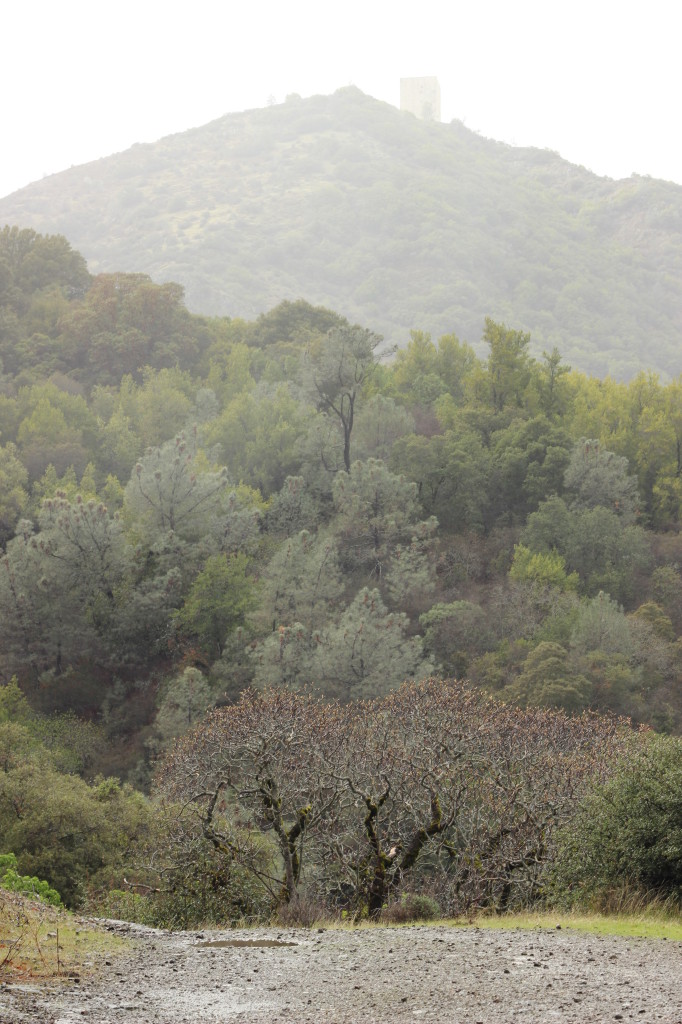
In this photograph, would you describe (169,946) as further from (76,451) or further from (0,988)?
(76,451)

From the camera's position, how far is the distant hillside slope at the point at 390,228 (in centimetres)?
11681

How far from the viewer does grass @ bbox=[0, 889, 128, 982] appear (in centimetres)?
917

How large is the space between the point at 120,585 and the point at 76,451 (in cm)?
1112

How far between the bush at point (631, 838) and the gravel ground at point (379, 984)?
2.21m

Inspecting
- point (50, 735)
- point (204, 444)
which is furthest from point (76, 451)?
point (50, 735)

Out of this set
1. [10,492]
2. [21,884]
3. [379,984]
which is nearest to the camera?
[379,984]

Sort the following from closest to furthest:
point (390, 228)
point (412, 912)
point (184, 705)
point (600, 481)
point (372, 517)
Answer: point (412, 912) → point (184, 705) → point (372, 517) → point (600, 481) → point (390, 228)

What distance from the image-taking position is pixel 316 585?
39.4 metres

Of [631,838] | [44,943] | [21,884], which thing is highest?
[44,943]

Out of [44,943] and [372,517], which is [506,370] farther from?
[44,943]

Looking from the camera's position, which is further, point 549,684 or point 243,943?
point 549,684

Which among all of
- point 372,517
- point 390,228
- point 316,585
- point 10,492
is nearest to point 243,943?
point 316,585

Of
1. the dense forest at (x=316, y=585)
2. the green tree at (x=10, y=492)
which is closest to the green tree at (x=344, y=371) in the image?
the dense forest at (x=316, y=585)

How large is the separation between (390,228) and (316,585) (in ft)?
367
